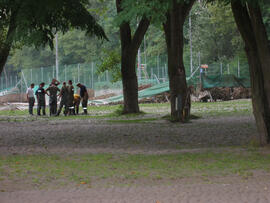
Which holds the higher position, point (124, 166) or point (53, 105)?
point (53, 105)

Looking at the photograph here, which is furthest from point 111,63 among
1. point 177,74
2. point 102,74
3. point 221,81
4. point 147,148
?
point 102,74

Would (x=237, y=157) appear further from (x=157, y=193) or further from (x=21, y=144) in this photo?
(x=21, y=144)

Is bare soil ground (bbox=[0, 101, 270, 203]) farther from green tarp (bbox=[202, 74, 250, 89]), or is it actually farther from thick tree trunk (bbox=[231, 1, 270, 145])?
green tarp (bbox=[202, 74, 250, 89])

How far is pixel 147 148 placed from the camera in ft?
45.5

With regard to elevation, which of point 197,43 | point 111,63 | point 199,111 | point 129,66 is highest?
point 197,43

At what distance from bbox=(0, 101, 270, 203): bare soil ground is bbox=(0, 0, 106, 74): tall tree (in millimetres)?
2705

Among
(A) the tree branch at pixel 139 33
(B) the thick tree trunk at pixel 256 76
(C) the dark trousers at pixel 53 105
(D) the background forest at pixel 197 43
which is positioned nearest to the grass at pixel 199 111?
(C) the dark trousers at pixel 53 105

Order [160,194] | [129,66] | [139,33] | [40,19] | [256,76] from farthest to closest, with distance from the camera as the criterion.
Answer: [129,66] → [139,33] → [40,19] → [256,76] → [160,194]

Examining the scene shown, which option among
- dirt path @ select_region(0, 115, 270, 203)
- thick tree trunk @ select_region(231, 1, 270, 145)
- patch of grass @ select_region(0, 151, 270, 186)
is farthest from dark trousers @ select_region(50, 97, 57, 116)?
thick tree trunk @ select_region(231, 1, 270, 145)

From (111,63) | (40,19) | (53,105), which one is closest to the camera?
(40,19)

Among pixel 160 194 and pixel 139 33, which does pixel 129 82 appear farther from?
pixel 160 194

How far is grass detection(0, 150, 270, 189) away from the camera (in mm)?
9500

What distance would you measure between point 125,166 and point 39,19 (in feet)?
18.8

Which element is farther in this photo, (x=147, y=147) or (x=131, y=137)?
(x=131, y=137)
